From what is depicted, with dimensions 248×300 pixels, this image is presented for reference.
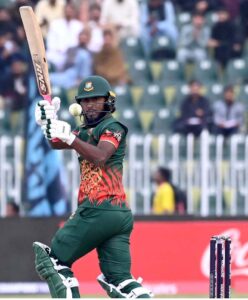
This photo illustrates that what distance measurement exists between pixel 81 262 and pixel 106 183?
5728mm

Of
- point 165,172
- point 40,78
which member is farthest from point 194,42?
point 40,78

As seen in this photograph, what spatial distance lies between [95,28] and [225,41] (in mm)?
1819

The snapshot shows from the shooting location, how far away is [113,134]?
28.0 feet

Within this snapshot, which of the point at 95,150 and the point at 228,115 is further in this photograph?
the point at 228,115

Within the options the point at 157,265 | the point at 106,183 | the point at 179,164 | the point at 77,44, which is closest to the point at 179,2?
the point at 77,44

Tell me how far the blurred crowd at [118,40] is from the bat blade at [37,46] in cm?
842

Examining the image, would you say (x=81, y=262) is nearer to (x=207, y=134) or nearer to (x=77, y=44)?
(x=207, y=134)

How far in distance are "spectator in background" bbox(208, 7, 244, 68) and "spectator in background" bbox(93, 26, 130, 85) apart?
146 cm

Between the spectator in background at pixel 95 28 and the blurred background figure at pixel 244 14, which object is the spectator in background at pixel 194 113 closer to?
the spectator in background at pixel 95 28

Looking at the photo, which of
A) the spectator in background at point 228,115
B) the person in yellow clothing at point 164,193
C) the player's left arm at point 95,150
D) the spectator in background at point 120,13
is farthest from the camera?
the spectator in background at point 120,13

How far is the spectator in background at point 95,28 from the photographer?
1834 cm

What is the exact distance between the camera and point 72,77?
18125 mm

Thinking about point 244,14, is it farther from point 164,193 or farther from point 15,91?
point 164,193

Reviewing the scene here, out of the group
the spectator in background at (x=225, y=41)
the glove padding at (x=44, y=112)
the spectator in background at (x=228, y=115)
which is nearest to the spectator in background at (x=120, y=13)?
the spectator in background at (x=225, y=41)
